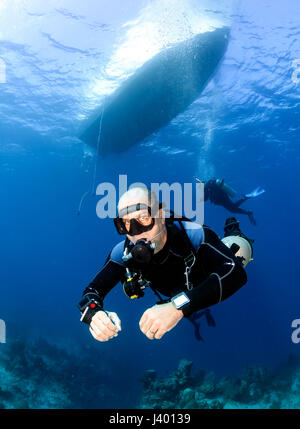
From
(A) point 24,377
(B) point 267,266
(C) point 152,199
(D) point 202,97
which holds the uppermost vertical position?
(B) point 267,266

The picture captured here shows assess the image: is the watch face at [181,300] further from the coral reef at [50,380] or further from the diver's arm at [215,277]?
the coral reef at [50,380]

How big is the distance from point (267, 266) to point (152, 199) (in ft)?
363

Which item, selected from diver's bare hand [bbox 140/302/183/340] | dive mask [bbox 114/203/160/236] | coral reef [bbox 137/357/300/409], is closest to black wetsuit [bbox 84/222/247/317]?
diver's bare hand [bbox 140/302/183/340]

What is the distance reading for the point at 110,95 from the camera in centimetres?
1636

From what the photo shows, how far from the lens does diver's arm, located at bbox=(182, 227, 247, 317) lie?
8.02 feet

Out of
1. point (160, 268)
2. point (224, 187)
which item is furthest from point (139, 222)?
point (224, 187)

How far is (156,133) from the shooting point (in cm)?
2266

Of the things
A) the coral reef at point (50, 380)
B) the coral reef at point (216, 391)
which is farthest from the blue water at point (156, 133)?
the coral reef at point (216, 391)

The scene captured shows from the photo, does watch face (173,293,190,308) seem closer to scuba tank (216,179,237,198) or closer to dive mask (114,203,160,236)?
dive mask (114,203,160,236)

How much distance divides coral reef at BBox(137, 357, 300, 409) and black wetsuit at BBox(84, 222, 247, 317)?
9.49 meters

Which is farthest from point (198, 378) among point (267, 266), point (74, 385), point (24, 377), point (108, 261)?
point (267, 266)

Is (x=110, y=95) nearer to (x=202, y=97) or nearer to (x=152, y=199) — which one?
(x=202, y=97)

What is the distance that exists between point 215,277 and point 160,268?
36.6 inches

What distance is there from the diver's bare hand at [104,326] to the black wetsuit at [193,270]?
566mm
